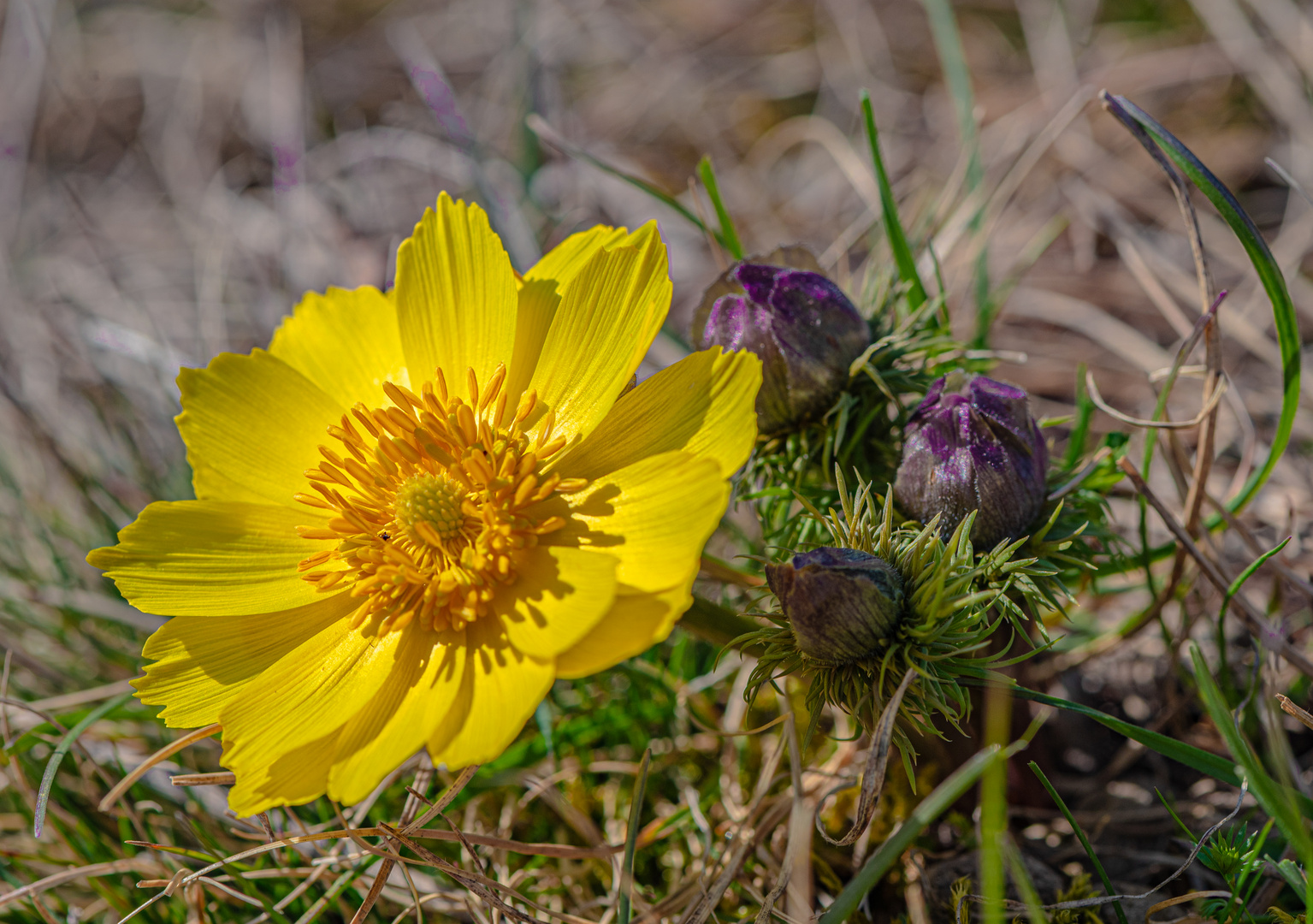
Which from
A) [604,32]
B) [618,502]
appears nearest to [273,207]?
[604,32]

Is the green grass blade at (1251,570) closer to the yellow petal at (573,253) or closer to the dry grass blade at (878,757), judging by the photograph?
the dry grass blade at (878,757)

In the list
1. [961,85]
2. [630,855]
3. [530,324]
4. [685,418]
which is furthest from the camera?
[961,85]

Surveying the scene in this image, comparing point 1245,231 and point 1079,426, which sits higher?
point 1245,231

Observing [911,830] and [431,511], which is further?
[431,511]

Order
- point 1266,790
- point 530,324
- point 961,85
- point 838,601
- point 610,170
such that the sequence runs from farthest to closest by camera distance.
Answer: point 961,85 < point 610,170 < point 530,324 < point 838,601 < point 1266,790

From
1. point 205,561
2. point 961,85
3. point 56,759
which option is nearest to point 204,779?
point 56,759

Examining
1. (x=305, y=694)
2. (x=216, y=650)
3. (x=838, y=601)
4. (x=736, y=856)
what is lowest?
(x=736, y=856)

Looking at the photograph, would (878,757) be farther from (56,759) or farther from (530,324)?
(56,759)

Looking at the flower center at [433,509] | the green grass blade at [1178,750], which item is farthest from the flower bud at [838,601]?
the flower center at [433,509]
